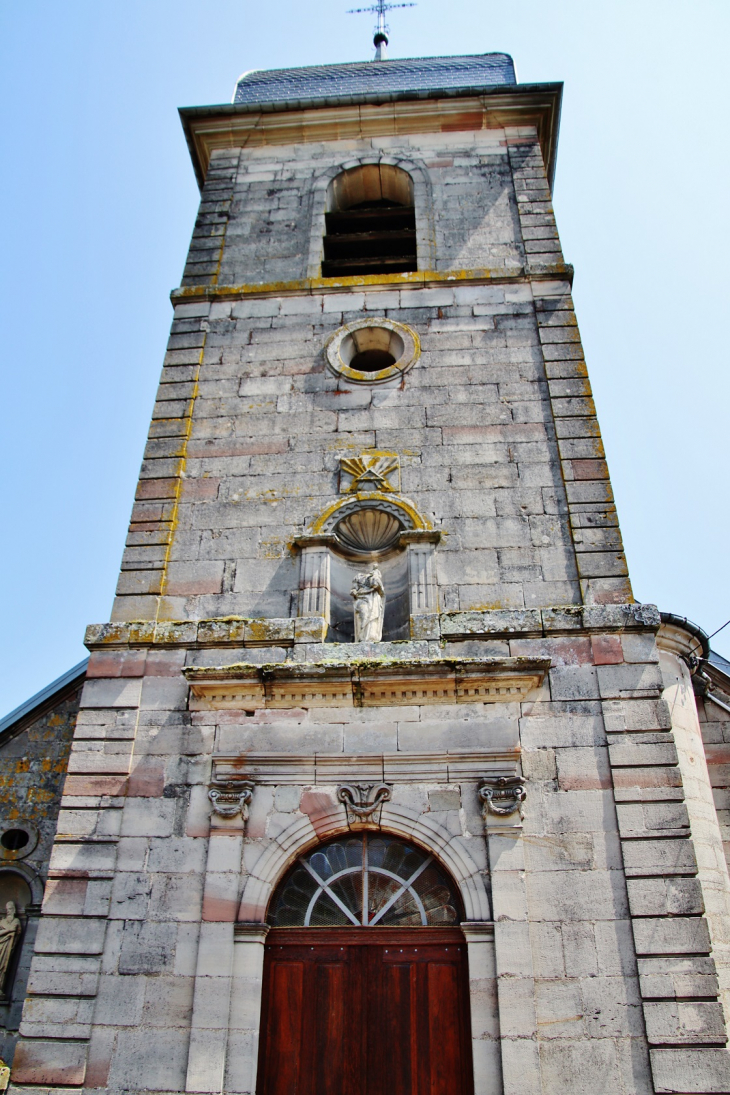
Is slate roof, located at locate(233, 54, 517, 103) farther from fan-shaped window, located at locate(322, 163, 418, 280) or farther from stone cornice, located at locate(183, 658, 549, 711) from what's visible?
stone cornice, located at locate(183, 658, 549, 711)

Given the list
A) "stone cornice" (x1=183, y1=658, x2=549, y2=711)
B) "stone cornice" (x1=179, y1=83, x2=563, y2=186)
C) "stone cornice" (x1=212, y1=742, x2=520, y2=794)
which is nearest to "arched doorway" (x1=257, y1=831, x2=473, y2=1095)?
"stone cornice" (x1=212, y1=742, x2=520, y2=794)

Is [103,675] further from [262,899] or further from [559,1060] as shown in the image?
[559,1060]

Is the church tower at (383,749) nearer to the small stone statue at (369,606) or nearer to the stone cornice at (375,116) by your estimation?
the small stone statue at (369,606)

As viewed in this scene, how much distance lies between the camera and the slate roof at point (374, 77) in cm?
1281

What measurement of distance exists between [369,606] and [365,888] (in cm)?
223

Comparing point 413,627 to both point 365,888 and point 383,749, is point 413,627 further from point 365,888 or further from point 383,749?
point 365,888

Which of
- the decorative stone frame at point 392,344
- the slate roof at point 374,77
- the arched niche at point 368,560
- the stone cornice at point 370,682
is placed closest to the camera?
the stone cornice at point 370,682

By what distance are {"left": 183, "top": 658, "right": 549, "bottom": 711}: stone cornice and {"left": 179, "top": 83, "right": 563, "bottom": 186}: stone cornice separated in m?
Result: 8.05

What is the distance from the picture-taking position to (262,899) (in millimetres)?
6203

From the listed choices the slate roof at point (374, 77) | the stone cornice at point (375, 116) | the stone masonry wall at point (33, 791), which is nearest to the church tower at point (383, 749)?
the stone masonry wall at point (33, 791)

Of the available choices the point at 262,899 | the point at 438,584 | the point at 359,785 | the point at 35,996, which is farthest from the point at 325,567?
the point at 35,996

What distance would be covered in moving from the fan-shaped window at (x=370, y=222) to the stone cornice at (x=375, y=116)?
0.70 metres

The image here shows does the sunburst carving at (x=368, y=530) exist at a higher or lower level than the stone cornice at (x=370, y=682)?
higher

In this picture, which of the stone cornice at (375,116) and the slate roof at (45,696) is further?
the stone cornice at (375,116)
